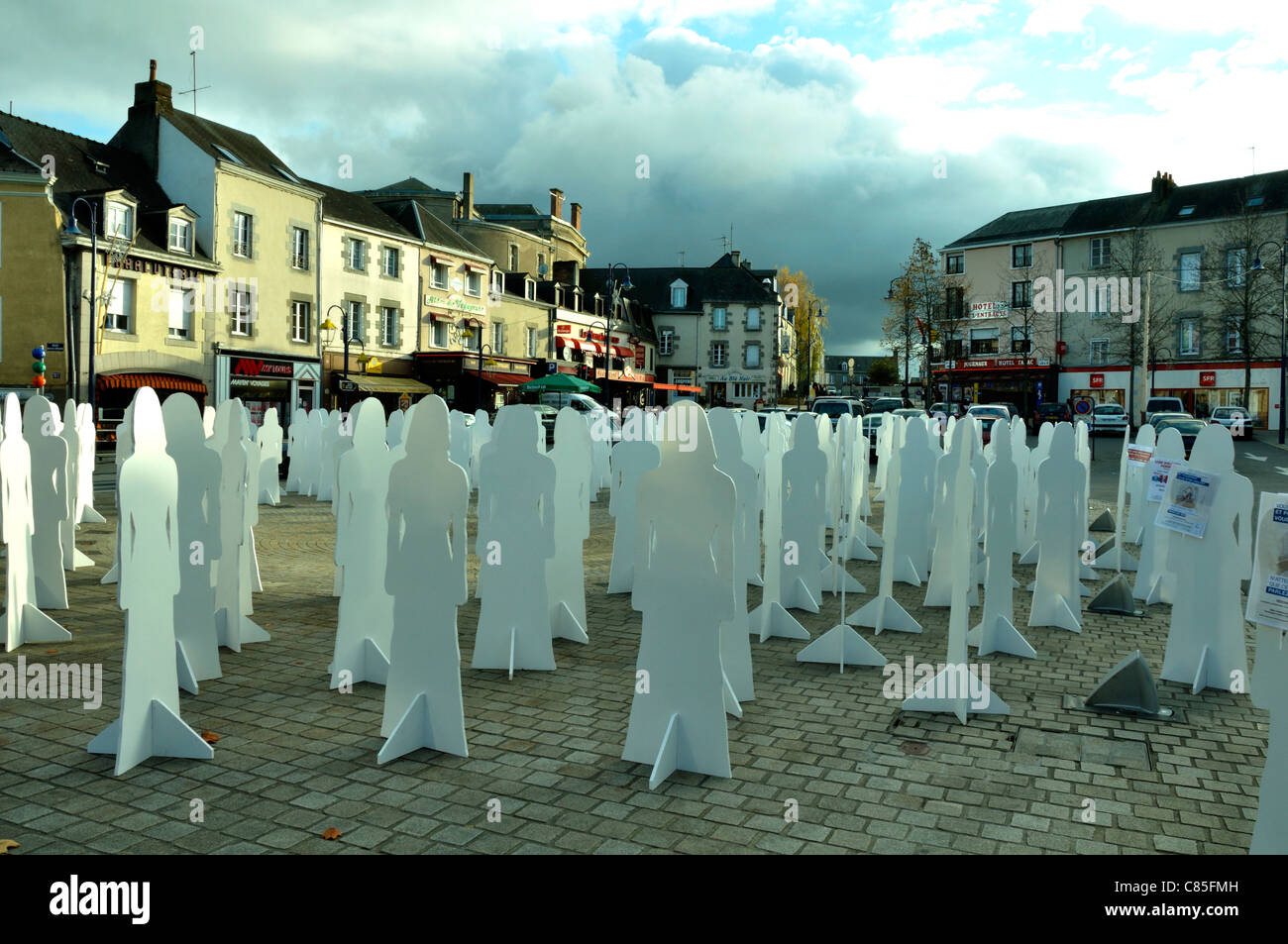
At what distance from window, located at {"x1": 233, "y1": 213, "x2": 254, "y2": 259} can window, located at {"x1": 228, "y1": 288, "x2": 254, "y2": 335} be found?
1341mm

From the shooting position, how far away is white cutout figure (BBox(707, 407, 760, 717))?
19.4 ft

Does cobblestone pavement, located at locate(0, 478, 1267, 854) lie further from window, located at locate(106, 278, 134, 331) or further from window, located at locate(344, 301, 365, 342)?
window, located at locate(344, 301, 365, 342)

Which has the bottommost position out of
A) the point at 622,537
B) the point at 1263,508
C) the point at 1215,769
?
the point at 1215,769

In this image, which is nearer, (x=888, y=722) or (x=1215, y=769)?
(x=1215, y=769)

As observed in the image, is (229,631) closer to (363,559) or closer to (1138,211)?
(363,559)

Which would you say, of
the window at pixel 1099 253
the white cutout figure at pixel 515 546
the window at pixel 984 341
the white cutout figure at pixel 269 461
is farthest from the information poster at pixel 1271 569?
the window at pixel 984 341

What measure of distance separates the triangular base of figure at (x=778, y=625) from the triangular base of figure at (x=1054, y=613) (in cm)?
220

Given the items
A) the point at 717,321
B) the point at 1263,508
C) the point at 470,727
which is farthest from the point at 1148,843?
the point at 717,321

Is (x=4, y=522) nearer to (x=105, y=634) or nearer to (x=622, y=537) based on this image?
(x=105, y=634)

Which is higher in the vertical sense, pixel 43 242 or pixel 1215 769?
pixel 43 242

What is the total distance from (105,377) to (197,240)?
6.44 meters

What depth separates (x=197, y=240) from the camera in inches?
1202

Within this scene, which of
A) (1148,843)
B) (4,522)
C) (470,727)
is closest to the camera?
(1148,843)

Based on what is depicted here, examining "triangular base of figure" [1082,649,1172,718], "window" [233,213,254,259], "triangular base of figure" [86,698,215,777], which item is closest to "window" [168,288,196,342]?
"window" [233,213,254,259]
